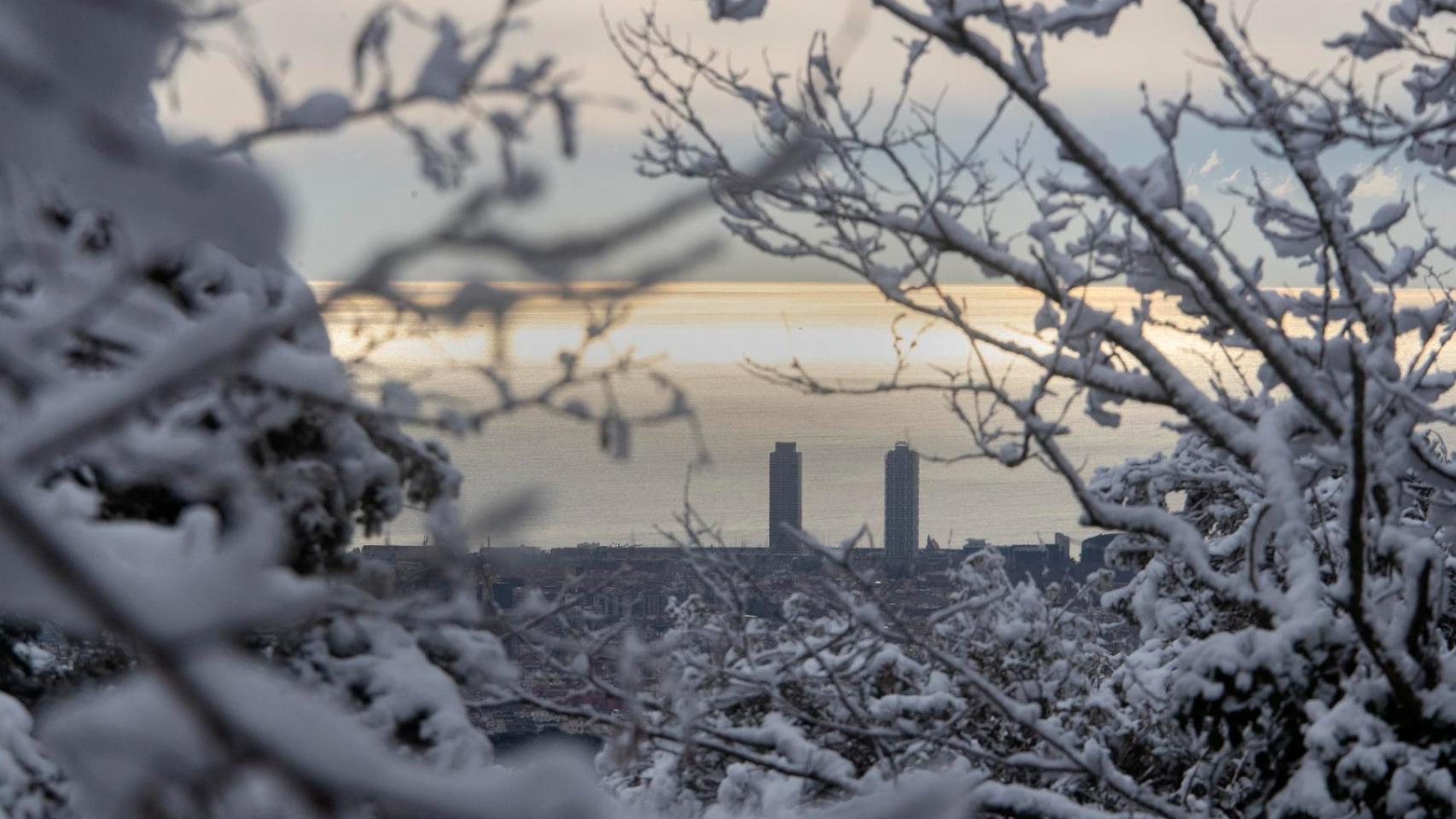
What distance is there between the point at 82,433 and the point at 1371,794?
4.51 m

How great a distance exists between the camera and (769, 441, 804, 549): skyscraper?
8.38 m

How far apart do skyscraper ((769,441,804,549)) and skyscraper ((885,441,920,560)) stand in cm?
179

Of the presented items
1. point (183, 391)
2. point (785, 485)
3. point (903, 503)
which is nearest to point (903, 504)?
point (903, 503)

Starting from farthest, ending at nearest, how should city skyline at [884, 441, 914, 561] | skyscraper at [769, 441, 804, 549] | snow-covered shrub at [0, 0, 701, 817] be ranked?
city skyline at [884, 441, 914, 561], skyscraper at [769, 441, 804, 549], snow-covered shrub at [0, 0, 701, 817]

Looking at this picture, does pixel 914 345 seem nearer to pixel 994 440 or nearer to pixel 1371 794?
pixel 994 440

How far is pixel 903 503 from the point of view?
14641 millimetres

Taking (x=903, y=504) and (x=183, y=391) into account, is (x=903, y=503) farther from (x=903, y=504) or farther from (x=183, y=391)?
(x=183, y=391)

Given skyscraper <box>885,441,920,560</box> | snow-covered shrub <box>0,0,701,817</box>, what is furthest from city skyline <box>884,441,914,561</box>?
snow-covered shrub <box>0,0,701,817</box>

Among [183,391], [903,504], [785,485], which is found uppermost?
[183,391]

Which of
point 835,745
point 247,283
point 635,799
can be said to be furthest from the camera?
point 635,799

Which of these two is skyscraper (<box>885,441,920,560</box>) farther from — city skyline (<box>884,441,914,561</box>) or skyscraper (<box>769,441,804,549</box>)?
skyscraper (<box>769,441,804,549</box>)

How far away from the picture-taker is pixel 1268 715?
479 centimetres

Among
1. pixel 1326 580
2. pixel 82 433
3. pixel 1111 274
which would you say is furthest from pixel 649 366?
pixel 1326 580

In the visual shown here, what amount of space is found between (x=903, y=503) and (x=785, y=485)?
4.79m
